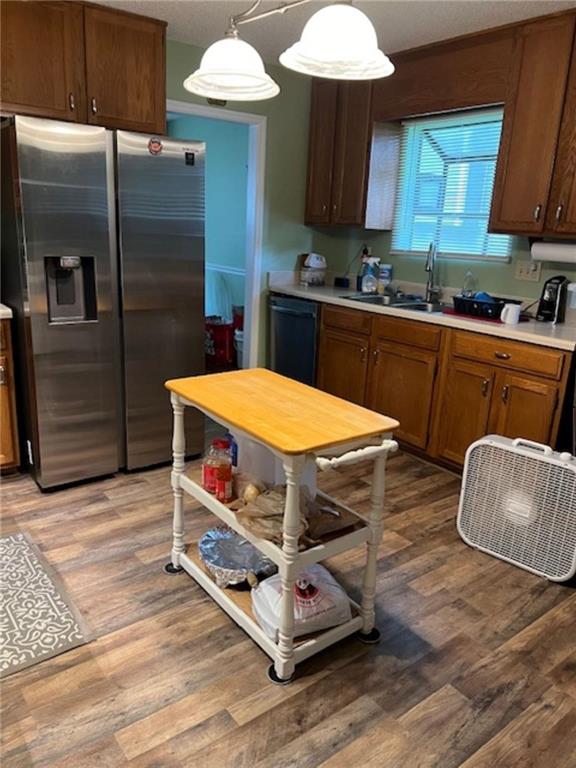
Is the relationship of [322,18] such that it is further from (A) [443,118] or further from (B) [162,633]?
(A) [443,118]

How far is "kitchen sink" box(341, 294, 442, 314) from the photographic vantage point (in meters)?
3.65

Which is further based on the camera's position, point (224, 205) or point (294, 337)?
point (224, 205)

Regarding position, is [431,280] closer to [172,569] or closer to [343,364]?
[343,364]

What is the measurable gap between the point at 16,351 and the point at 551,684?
2753 mm

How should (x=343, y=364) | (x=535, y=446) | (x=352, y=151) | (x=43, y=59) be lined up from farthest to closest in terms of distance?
(x=352, y=151)
(x=343, y=364)
(x=43, y=59)
(x=535, y=446)

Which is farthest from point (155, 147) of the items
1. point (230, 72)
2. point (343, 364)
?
point (343, 364)

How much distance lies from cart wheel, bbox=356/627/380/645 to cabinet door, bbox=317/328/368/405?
1.93m

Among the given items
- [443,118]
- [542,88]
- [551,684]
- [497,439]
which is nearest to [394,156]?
[443,118]

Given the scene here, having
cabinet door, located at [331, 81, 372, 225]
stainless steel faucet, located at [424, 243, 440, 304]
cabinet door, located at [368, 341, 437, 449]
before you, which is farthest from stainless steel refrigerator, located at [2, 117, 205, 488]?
stainless steel faucet, located at [424, 243, 440, 304]

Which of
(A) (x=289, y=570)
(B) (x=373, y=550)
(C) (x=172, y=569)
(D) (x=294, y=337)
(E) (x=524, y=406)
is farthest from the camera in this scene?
(D) (x=294, y=337)

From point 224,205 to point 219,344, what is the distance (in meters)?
1.37

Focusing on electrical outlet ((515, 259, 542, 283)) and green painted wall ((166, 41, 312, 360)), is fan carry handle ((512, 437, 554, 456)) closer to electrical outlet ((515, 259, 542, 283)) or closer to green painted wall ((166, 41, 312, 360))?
electrical outlet ((515, 259, 542, 283))

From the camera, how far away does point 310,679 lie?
1782 mm

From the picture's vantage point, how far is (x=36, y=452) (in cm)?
286
